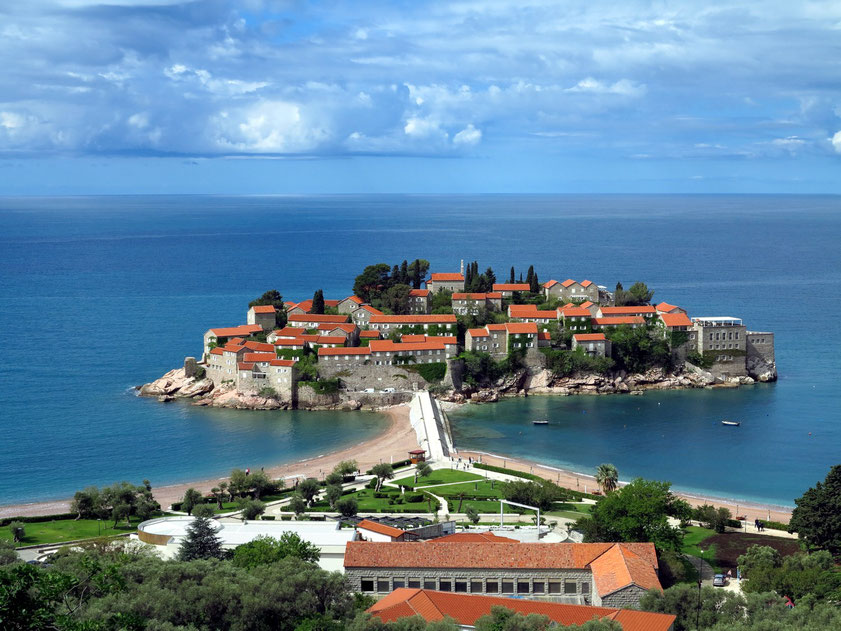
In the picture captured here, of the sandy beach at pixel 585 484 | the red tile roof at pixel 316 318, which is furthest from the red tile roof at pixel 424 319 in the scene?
the sandy beach at pixel 585 484

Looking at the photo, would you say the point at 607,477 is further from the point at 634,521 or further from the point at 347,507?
the point at 347,507

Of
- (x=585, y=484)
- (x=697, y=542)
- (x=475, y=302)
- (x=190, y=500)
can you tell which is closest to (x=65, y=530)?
(x=190, y=500)

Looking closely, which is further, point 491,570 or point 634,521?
point 634,521

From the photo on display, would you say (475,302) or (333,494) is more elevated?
(475,302)

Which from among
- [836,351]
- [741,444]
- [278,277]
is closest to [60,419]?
[741,444]

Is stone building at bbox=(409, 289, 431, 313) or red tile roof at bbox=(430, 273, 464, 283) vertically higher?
red tile roof at bbox=(430, 273, 464, 283)

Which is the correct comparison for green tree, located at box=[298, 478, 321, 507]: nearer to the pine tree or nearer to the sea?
the pine tree

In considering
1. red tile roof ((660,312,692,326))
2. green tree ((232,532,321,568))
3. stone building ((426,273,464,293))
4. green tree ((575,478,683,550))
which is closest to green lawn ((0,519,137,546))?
green tree ((232,532,321,568))
